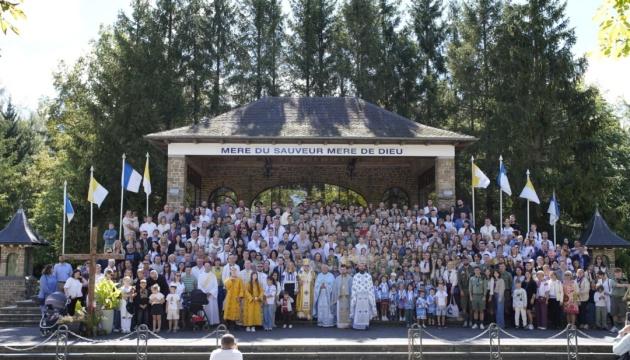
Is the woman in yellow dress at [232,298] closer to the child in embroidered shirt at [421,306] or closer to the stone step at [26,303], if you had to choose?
the child in embroidered shirt at [421,306]

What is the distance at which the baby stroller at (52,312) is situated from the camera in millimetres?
14727

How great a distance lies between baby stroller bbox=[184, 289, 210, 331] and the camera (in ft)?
50.6

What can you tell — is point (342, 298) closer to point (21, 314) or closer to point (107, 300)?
point (107, 300)

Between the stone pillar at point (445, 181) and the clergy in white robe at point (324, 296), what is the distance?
7.32 metres

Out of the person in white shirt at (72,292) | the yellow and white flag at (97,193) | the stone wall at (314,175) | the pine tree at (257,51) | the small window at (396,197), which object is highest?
the pine tree at (257,51)

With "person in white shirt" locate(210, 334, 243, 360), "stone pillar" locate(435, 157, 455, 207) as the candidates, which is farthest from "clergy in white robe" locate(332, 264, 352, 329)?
"person in white shirt" locate(210, 334, 243, 360)

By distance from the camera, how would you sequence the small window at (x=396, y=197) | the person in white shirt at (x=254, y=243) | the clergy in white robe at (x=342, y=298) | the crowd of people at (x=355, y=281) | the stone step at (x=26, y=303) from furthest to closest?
the small window at (x=396, y=197) → the stone step at (x=26, y=303) → the person in white shirt at (x=254, y=243) → the clergy in white robe at (x=342, y=298) → the crowd of people at (x=355, y=281)

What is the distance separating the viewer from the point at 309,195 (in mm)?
30125

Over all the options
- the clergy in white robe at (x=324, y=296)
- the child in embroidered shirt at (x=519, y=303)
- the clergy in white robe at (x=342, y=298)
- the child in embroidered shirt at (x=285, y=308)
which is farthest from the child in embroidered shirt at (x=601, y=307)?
the child in embroidered shirt at (x=285, y=308)

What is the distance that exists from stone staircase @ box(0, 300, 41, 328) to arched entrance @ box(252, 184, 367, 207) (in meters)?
12.0

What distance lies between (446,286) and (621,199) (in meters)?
19.5

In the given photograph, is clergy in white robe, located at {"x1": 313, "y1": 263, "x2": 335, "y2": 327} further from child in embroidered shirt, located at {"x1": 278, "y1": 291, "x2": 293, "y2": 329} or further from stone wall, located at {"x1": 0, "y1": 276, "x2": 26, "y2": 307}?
stone wall, located at {"x1": 0, "y1": 276, "x2": 26, "y2": 307}

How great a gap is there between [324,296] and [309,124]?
9344 millimetres

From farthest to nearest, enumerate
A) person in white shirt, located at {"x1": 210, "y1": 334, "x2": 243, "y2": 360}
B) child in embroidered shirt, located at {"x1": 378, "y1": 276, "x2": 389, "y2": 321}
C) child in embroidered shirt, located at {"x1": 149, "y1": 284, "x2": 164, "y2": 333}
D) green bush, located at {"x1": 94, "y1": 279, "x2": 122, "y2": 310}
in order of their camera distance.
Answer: child in embroidered shirt, located at {"x1": 378, "y1": 276, "x2": 389, "y2": 321}
child in embroidered shirt, located at {"x1": 149, "y1": 284, "x2": 164, "y2": 333}
green bush, located at {"x1": 94, "y1": 279, "x2": 122, "y2": 310}
person in white shirt, located at {"x1": 210, "y1": 334, "x2": 243, "y2": 360}
